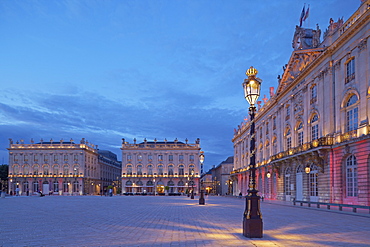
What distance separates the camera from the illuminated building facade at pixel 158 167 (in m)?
116

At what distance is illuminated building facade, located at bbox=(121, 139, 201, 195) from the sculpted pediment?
225ft

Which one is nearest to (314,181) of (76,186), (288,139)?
(288,139)

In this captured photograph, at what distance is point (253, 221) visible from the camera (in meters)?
11.8

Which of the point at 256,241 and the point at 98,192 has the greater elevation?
the point at 256,241

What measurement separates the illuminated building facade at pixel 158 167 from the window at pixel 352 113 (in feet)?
283

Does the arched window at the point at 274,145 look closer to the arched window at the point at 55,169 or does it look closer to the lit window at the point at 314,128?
the lit window at the point at 314,128

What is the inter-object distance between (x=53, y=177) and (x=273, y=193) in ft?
259

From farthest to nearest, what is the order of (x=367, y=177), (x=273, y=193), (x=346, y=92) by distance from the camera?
(x=273, y=193), (x=346, y=92), (x=367, y=177)

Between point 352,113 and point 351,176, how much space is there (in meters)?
4.92

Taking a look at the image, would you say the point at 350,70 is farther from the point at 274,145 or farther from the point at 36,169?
the point at 36,169

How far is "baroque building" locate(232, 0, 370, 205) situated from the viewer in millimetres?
28750

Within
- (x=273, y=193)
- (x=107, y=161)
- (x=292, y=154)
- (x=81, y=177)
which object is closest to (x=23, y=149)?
(x=81, y=177)

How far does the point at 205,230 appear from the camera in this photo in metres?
13.8

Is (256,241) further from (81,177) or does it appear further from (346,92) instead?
(81,177)
